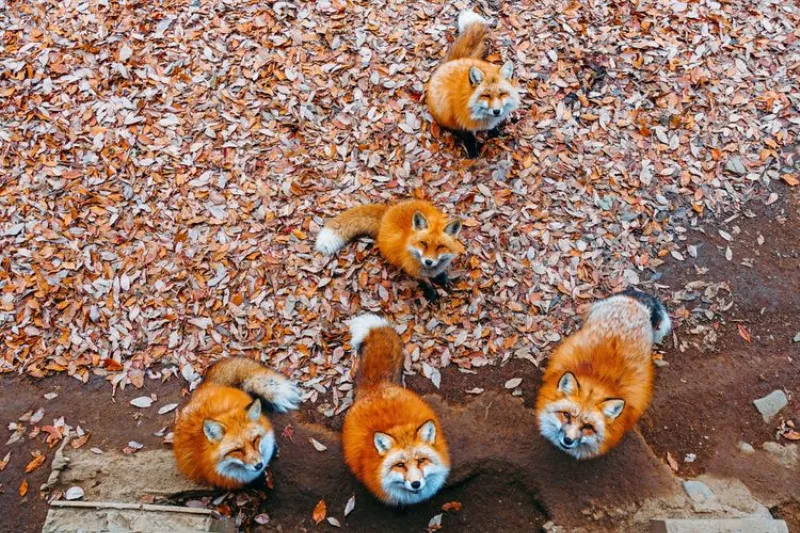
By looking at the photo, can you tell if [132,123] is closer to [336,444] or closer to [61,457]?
[61,457]

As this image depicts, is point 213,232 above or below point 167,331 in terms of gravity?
above

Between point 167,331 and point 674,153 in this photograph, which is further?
point 674,153

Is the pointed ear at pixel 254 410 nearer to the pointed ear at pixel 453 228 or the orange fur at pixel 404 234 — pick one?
the orange fur at pixel 404 234

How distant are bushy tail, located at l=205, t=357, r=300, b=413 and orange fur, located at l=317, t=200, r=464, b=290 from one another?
1.39m

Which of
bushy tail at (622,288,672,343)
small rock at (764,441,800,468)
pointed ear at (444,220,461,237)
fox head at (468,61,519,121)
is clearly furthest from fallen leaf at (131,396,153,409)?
small rock at (764,441,800,468)

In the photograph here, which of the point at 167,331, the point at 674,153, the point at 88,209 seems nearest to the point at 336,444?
the point at 167,331

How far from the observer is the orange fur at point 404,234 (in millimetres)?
5254

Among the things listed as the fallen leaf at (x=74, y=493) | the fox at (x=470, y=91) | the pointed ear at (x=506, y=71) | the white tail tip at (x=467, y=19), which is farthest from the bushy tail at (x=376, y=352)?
the white tail tip at (x=467, y=19)

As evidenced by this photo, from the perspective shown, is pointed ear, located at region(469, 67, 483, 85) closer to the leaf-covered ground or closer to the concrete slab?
the leaf-covered ground

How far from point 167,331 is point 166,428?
97cm

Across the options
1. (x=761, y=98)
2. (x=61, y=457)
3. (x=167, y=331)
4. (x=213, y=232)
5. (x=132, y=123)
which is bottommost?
(x=61, y=457)

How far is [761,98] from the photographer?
6.88 meters

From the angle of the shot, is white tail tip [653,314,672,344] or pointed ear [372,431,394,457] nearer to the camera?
pointed ear [372,431,394,457]

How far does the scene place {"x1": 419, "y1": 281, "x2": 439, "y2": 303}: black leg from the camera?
5754 mm
